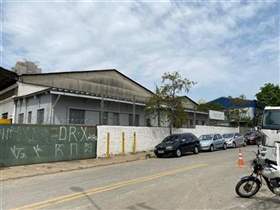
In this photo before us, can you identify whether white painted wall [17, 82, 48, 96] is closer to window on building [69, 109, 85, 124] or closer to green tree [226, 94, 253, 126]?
window on building [69, 109, 85, 124]

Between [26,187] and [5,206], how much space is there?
317 cm

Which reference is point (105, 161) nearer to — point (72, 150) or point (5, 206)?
point (72, 150)

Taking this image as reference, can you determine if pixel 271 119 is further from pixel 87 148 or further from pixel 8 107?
pixel 8 107

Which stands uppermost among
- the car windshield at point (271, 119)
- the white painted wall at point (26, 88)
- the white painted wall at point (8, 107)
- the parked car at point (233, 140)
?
the white painted wall at point (26, 88)

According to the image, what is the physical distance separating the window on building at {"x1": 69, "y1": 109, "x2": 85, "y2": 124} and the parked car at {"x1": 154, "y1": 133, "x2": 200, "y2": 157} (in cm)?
612

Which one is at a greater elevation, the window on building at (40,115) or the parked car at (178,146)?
the window on building at (40,115)

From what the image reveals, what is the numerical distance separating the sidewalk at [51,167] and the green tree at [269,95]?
4076 cm

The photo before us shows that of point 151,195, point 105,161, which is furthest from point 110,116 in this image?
point 151,195

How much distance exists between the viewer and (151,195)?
9219mm

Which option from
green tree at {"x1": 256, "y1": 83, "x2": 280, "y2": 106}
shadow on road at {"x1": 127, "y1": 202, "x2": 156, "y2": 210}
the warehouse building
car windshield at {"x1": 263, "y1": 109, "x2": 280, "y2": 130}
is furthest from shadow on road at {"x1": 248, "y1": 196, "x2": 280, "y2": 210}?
A: green tree at {"x1": 256, "y1": 83, "x2": 280, "y2": 106}

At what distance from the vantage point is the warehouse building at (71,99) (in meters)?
23.8

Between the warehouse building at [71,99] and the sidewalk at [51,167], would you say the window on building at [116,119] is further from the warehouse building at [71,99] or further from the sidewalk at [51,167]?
the sidewalk at [51,167]

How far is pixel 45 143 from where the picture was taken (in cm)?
1872

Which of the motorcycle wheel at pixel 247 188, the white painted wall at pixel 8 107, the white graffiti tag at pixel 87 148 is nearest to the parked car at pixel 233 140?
the white graffiti tag at pixel 87 148
